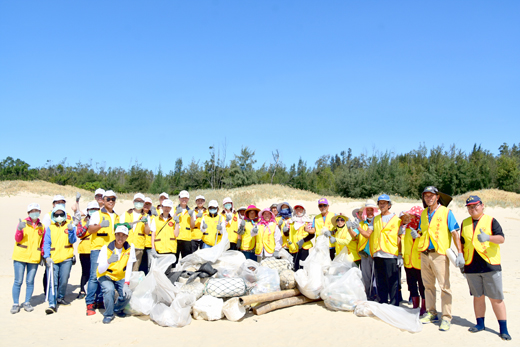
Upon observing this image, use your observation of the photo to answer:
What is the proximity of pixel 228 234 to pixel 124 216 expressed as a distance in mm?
1905

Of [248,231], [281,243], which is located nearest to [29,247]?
[248,231]

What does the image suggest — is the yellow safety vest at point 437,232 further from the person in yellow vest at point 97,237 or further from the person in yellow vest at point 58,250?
the person in yellow vest at point 58,250

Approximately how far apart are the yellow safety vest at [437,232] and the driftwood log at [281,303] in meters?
1.87

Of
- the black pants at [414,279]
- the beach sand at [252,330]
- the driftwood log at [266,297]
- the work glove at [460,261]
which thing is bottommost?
the beach sand at [252,330]

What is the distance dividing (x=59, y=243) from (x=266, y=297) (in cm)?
312

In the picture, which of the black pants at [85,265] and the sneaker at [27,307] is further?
the black pants at [85,265]

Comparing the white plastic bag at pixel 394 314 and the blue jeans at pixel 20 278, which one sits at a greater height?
the blue jeans at pixel 20 278

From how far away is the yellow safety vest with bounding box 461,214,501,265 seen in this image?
14.2ft

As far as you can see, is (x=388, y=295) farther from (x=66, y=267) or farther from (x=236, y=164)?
Result: (x=236, y=164)

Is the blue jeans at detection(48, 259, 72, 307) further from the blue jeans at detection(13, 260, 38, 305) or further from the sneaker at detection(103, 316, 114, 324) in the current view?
the sneaker at detection(103, 316, 114, 324)

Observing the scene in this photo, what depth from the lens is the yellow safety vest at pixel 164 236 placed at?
20.5 feet

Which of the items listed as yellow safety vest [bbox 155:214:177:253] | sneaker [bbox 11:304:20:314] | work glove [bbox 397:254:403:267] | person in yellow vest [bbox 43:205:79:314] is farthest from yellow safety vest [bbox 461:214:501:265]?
sneaker [bbox 11:304:20:314]

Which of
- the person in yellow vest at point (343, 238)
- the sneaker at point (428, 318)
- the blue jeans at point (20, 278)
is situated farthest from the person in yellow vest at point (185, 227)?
the sneaker at point (428, 318)

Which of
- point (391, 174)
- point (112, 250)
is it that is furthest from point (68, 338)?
point (391, 174)
